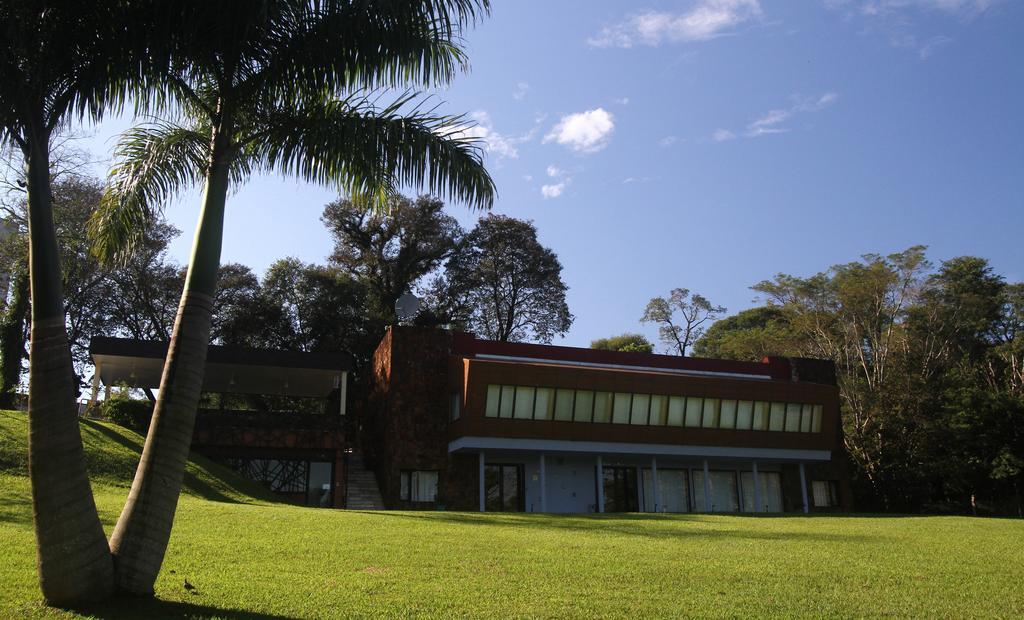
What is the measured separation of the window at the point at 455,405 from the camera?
30.5m

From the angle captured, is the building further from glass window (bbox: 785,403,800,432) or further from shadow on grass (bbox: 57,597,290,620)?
shadow on grass (bbox: 57,597,290,620)

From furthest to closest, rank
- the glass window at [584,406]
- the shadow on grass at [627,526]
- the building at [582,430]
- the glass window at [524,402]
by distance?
the glass window at [584,406]
the building at [582,430]
the glass window at [524,402]
the shadow on grass at [627,526]

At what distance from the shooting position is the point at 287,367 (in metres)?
30.1

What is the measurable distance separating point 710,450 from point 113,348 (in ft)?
78.2

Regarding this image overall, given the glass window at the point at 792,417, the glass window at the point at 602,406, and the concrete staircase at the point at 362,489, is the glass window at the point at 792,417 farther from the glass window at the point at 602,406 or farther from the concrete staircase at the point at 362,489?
the concrete staircase at the point at 362,489

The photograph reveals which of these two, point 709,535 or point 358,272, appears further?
point 358,272

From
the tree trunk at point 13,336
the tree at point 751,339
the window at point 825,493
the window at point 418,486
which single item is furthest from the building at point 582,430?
the tree trunk at point 13,336

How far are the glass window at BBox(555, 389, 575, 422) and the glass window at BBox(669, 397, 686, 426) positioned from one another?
4568 millimetres

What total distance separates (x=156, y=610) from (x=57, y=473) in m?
1.36

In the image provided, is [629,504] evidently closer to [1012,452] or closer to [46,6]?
[1012,452]

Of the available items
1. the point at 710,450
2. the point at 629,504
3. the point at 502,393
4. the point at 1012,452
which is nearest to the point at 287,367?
the point at 502,393

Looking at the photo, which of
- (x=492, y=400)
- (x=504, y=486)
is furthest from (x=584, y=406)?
(x=504, y=486)

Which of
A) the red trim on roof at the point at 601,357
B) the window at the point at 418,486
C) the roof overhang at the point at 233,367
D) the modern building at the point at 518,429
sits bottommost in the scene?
the window at the point at 418,486

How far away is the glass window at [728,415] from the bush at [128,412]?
74.7 feet
